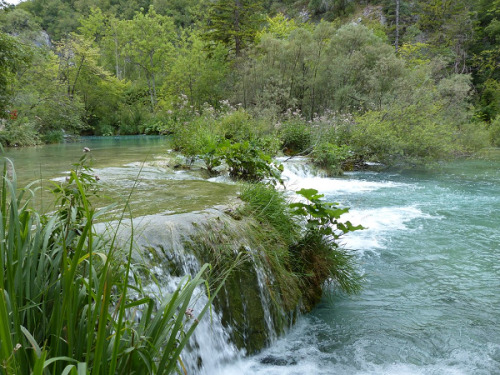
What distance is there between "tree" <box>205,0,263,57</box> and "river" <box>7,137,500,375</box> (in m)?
21.7

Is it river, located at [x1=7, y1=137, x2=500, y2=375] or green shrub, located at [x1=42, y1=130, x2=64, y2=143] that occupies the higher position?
green shrub, located at [x1=42, y1=130, x2=64, y2=143]

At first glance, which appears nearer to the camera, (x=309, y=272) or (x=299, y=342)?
(x=299, y=342)

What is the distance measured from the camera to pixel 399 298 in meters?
4.21

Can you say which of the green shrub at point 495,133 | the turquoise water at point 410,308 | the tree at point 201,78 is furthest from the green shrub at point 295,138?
the green shrub at point 495,133

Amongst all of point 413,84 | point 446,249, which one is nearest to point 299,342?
point 446,249

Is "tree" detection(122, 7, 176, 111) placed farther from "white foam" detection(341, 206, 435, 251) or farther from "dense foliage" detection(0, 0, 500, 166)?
"white foam" detection(341, 206, 435, 251)

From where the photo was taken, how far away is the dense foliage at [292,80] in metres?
13.3

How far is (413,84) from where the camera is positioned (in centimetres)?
1672

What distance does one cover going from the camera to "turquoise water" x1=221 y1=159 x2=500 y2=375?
3.14m

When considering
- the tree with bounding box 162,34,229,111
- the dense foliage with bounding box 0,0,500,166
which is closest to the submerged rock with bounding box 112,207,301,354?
the dense foliage with bounding box 0,0,500,166

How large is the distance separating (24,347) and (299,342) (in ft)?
8.78

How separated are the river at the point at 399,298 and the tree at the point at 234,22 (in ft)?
71.2

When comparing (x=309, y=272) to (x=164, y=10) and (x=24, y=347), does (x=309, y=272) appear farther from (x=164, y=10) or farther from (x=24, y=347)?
(x=164, y=10)

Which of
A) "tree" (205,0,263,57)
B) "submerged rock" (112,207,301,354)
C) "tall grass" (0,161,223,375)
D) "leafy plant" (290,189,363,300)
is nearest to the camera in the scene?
"tall grass" (0,161,223,375)
